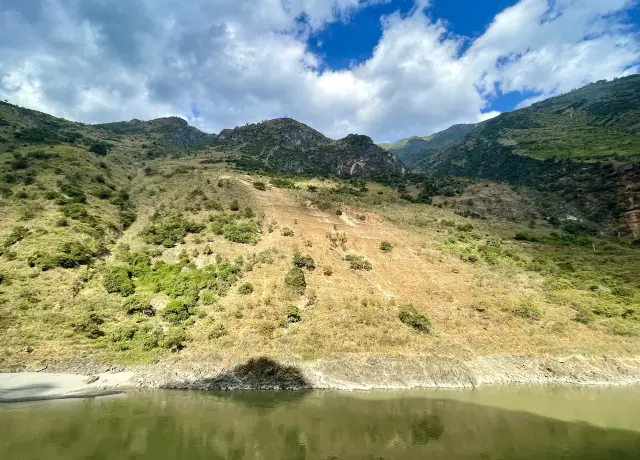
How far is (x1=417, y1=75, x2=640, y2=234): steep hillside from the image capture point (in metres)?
95.1

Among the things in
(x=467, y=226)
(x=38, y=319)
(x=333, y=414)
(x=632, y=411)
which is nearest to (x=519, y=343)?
(x=632, y=411)

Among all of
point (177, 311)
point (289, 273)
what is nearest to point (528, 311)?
point (289, 273)

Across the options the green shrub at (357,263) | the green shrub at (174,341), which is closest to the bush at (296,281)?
the green shrub at (357,263)

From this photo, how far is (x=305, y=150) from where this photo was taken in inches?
6978

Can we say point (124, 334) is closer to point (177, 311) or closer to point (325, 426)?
point (177, 311)

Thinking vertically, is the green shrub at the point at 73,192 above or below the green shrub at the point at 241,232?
above

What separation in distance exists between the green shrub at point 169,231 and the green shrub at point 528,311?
46.6m

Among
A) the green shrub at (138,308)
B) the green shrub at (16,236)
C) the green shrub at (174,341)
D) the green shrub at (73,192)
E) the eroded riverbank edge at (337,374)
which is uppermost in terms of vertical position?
the green shrub at (73,192)

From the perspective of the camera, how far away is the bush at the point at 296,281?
4492 cm

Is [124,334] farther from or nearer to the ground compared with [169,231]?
nearer to the ground

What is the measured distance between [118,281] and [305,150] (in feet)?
460

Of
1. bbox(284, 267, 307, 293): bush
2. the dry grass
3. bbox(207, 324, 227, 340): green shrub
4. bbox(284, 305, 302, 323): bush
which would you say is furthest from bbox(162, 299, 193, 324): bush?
bbox(284, 267, 307, 293): bush

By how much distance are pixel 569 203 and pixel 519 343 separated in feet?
276

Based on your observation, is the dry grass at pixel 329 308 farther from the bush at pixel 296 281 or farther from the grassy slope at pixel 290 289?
the bush at pixel 296 281
